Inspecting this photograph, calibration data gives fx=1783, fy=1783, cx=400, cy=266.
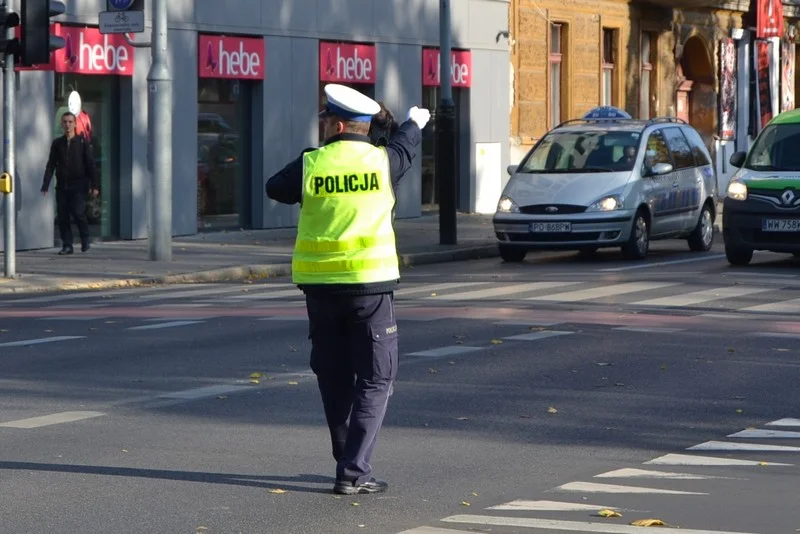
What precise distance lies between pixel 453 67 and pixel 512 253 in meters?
9.77

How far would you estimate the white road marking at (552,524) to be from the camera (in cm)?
685

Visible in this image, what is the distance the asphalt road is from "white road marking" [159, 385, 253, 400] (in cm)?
2

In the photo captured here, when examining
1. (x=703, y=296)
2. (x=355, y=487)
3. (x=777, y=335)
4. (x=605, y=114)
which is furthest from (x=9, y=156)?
(x=355, y=487)

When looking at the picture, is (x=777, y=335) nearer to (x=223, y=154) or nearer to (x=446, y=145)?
(x=446, y=145)

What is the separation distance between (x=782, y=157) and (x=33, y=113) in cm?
958

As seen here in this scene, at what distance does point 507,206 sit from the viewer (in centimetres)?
2269

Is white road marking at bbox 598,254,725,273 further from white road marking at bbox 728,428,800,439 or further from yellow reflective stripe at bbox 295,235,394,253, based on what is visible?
yellow reflective stripe at bbox 295,235,394,253

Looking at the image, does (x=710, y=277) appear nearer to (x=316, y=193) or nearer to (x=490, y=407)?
(x=490, y=407)

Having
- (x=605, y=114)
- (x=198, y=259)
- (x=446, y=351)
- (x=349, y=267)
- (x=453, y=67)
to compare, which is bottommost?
(x=446, y=351)

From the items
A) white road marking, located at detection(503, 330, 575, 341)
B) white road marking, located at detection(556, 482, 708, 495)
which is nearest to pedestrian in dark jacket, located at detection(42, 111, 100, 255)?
white road marking, located at detection(503, 330, 575, 341)

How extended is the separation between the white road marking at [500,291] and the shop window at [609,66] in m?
20.6

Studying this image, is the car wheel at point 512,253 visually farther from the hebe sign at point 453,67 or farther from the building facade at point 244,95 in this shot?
the hebe sign at point 453,67

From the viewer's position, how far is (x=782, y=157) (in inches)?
849

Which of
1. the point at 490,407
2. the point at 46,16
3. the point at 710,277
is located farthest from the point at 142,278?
the point at 490,407
